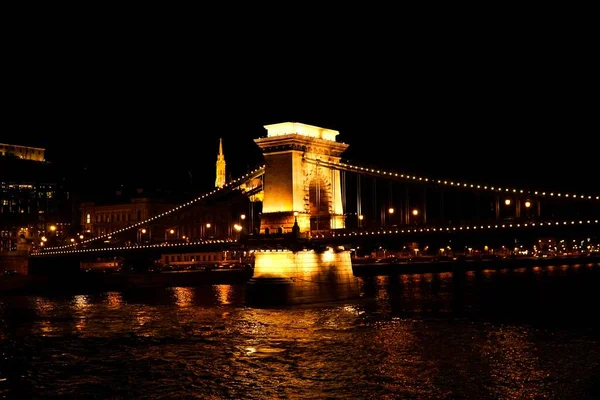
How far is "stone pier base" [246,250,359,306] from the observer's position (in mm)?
39125

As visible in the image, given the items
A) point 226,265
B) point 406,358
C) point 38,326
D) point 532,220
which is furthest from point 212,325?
point 226,265

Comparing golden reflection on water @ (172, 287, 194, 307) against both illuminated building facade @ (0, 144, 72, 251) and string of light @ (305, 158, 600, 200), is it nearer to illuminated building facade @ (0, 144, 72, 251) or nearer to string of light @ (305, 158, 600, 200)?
string of light @ (305, 158, 600, 200)

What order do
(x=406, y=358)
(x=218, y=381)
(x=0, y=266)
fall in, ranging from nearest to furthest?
(x=218, y=381), (x=406, y=358), (x=0, y=266)

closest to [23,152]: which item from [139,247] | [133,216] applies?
[133,216]

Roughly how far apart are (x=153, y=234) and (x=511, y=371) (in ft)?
190

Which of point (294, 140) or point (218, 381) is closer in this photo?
point (218, 381)

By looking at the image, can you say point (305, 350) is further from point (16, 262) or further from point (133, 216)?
point (133, 216)

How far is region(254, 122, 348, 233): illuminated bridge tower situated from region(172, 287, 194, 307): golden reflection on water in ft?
19.8

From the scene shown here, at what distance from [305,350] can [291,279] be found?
13.0m

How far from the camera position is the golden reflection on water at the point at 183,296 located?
4486 centimetres

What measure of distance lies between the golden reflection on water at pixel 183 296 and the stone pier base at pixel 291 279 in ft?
17.4

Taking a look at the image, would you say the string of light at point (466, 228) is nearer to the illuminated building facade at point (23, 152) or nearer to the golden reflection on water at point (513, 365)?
the golden reflection on water at point (513, 365)

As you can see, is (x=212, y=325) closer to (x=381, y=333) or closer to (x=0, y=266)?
(x=381, y=333)

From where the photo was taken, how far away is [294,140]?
42.0 m
